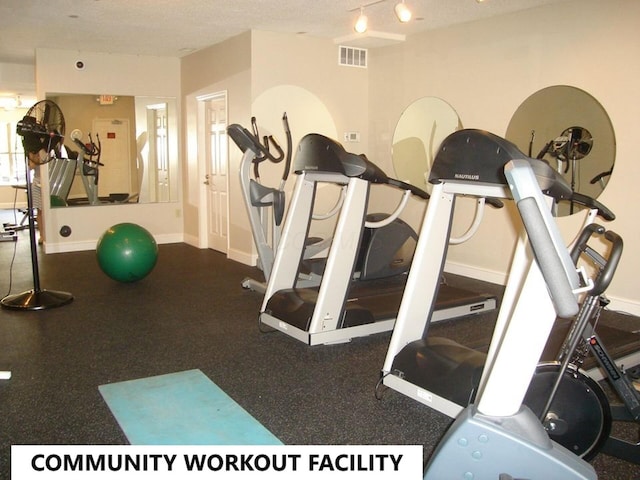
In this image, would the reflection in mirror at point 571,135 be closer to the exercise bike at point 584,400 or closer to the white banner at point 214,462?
the exercise bike at point 584,400

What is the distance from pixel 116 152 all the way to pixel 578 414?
694 centimetres

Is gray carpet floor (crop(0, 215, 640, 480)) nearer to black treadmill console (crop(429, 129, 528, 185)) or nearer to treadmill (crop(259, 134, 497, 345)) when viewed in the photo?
treadmill (crop(259, 134, 497, 345))

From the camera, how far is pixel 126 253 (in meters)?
5.38

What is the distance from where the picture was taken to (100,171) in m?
7.73

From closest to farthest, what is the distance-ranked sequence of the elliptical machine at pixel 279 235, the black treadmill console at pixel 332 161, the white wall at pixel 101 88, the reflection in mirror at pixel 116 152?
the black treadmill console at pixel 332 161, the elliptical machine at pixel 279 235, the white wall at pixel 101 88, the reflection in mirror at pixel 116 152

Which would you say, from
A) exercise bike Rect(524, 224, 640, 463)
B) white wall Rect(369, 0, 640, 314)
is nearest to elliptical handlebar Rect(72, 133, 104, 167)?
white wall Rect(369, 0, 640, 314)

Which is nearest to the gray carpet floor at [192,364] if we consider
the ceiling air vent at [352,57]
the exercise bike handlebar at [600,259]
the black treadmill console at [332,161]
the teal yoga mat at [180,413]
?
the teal yoga mat at [180,413]

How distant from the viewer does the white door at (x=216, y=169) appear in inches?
284

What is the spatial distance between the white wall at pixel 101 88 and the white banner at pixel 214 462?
565 cm

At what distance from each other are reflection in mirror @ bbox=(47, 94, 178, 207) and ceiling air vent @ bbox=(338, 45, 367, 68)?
2698mm

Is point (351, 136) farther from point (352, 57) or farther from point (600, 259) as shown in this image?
point (600, 259)

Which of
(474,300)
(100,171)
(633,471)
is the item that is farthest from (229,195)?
(633,471)

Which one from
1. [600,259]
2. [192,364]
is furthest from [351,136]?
[600,259]

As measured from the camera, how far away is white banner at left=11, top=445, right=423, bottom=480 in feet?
7.33
